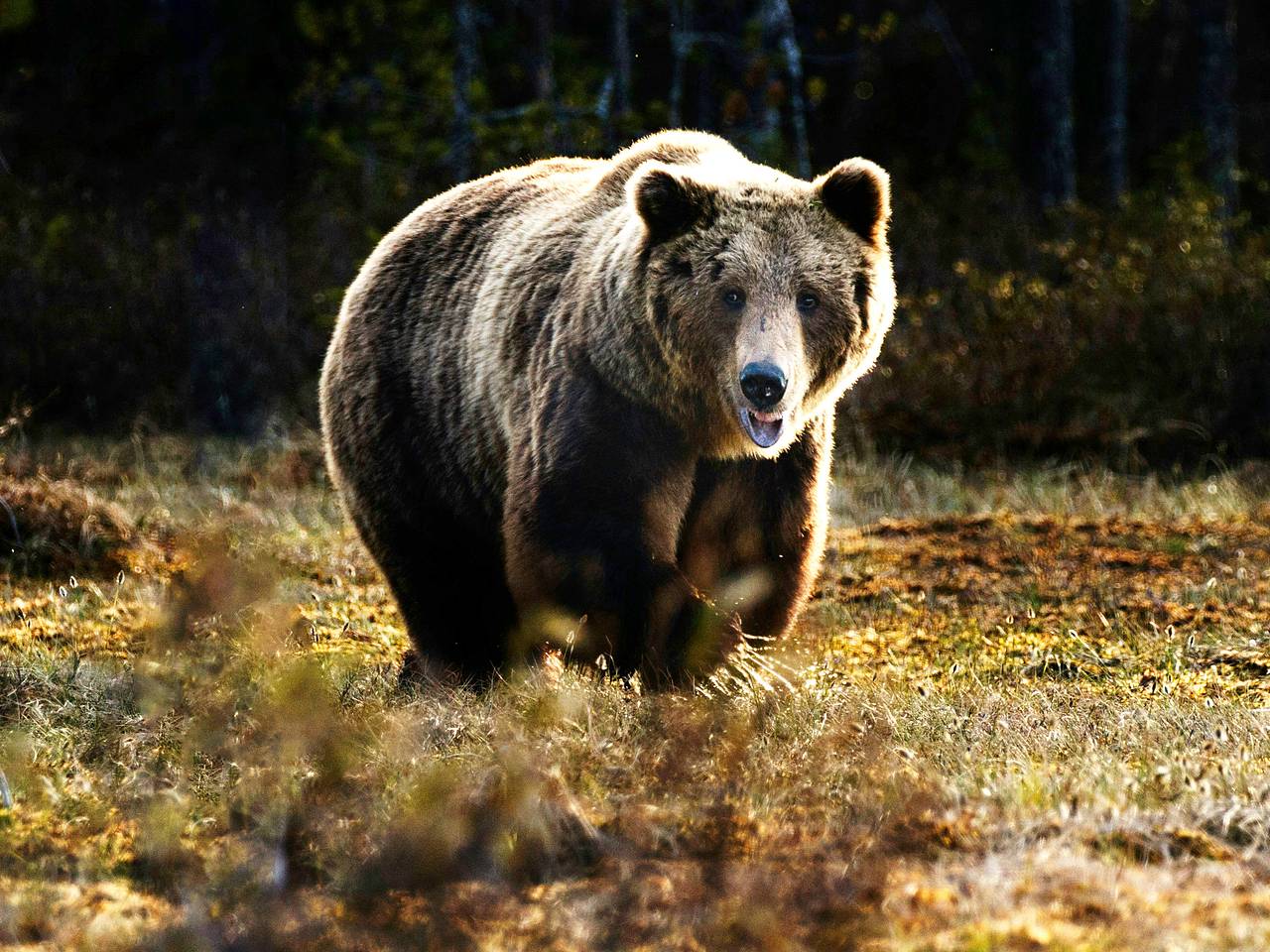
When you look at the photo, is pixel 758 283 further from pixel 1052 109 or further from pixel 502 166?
pixel 1052 109

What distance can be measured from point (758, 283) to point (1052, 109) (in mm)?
10360

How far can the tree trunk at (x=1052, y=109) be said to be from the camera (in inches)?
534

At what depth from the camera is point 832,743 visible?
3869mm

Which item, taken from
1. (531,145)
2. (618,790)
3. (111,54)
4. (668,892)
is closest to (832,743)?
(618,790)

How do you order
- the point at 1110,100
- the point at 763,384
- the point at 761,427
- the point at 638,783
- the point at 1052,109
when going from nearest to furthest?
1. the point at 638,783
2. the point at 763,384
3. the point at 761,427
4. the point at 1052,109
5. the point at 1110,100

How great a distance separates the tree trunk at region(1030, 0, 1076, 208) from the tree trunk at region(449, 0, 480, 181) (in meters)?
5.08

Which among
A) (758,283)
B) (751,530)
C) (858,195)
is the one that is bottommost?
(751,530)

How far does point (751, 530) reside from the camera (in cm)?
462

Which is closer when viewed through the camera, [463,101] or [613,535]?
[613,535]

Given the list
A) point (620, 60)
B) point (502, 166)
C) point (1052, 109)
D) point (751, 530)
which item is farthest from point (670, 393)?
point (1052, 109)

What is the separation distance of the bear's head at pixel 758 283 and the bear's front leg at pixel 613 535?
7.6 inches

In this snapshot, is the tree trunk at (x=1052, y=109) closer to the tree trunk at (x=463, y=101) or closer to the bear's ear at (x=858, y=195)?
the tree trunk at (x=463, y=101)

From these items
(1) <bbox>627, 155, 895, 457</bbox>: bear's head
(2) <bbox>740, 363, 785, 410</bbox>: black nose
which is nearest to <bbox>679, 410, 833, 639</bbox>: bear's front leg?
(1) <bbox>627, 155, 895, 457</bbox>: bear's head

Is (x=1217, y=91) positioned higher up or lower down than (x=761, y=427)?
higher up
